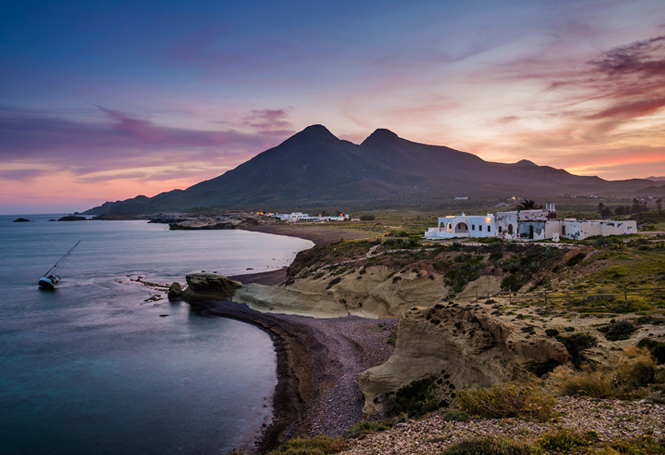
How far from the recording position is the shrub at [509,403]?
1049 cm

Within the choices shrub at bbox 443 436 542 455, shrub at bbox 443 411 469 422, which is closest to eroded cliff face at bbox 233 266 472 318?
shrub at bbox 443 411 469 422

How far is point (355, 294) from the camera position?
38188mm

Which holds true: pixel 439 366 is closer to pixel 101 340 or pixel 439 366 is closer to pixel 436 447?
pixel 436 447

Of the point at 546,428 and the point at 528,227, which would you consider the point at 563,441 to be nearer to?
the point at 546,428

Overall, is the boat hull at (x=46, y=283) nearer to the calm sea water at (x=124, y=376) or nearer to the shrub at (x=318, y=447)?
the calm sea water at (x=124, y=376)

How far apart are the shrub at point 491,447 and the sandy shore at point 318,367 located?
8255 millimetres

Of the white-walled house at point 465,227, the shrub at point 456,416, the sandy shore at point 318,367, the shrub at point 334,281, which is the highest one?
the white-walled house at point 465,227

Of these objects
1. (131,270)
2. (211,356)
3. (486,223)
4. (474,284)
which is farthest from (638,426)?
(131,270)

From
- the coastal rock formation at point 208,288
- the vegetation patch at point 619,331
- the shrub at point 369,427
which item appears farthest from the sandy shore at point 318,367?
the vegetation patch at point 619,331

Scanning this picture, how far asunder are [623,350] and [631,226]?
3835cm

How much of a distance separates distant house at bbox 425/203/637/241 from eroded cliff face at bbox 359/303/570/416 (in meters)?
31.8

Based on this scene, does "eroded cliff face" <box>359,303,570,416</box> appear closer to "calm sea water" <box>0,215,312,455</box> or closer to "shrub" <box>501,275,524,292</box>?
"calm sea water" <box>0,215,312,455</box>

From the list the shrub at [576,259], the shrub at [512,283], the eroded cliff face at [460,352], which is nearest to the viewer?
the eroded cliff face at [460,352]

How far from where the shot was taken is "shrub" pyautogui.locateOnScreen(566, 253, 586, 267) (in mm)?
28673
